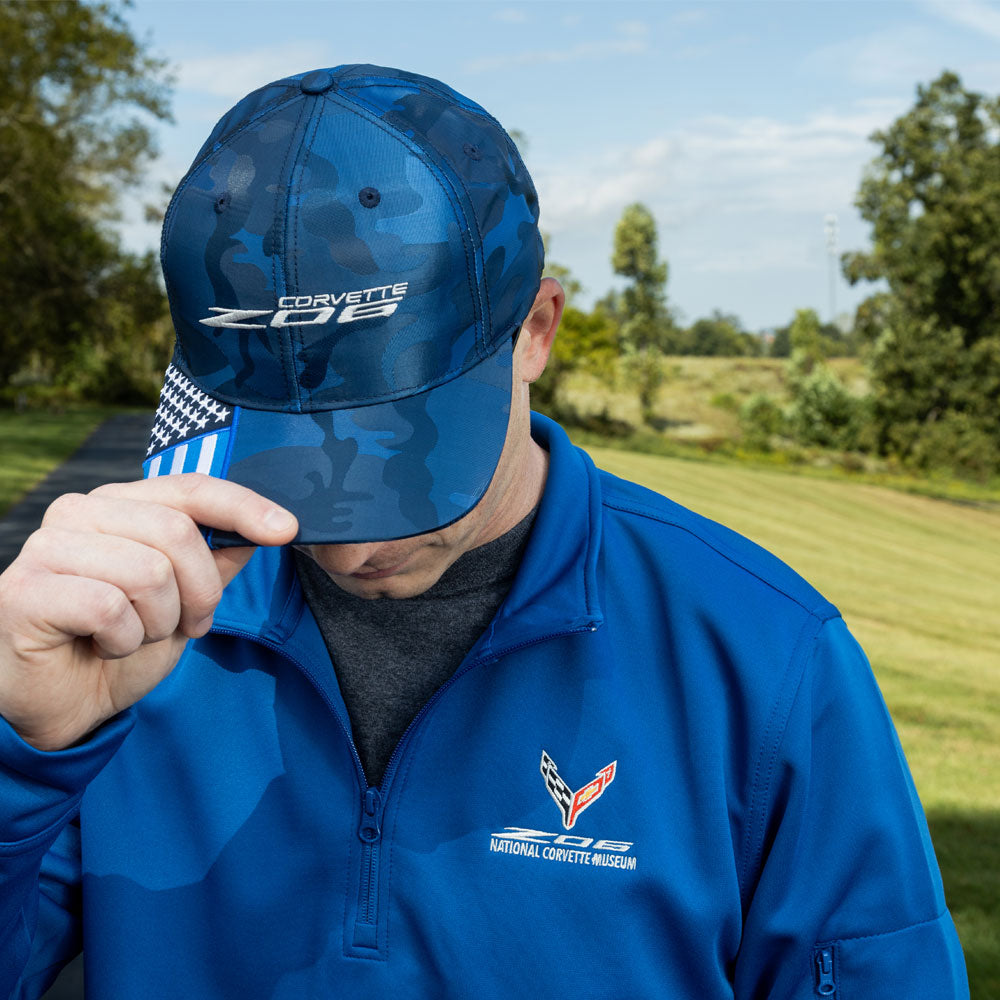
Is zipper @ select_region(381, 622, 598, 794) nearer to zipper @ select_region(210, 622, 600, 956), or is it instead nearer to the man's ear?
zipper @ select_region(210, 622, 600, 956)

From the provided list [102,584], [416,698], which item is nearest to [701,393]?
[416,698]

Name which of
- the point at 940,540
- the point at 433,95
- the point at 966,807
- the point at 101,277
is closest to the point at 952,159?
the point at 940,540

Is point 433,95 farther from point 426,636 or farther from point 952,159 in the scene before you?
point 952,159

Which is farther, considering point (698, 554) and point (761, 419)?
point (761, 419)

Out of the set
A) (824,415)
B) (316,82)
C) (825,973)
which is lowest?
(824,415)

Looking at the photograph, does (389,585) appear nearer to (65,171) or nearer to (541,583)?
(541,583)

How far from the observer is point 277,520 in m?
1.35

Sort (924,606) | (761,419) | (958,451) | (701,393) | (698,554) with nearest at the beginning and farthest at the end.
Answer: (698,554)
(924,606)
(958,451)
(761,419)
(701,393)

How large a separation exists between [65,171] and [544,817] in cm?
2844

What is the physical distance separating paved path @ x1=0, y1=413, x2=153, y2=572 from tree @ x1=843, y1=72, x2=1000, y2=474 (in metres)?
26.4

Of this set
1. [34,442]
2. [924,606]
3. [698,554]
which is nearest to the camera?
[698,554]

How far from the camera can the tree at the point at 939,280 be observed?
39.7 m

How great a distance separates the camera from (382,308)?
150cm

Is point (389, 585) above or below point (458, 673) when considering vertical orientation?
above
